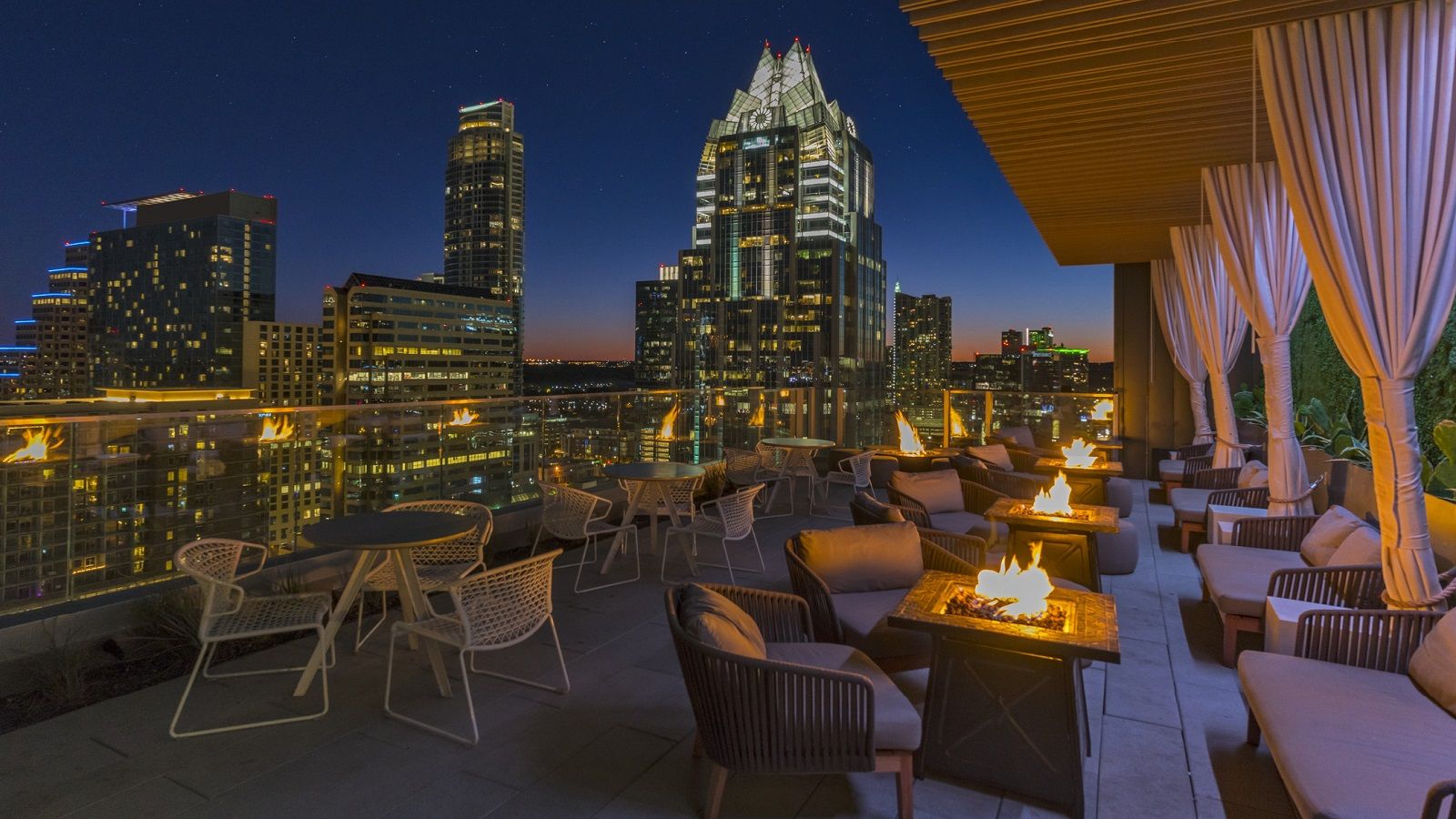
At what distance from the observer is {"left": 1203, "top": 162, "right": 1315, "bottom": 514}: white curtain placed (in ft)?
18.9

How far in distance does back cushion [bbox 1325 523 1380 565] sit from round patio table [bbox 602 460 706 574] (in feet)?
13.2

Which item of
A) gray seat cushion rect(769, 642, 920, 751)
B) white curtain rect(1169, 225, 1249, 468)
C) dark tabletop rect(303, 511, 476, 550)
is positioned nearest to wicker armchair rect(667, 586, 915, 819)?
gray seat cushion rect(769, 642, 920, 751)

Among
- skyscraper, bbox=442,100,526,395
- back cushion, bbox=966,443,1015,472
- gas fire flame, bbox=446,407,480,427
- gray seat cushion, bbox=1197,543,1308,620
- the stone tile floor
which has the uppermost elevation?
skyscraper, bbox=442,100,526,395

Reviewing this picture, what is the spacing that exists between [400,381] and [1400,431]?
141ft

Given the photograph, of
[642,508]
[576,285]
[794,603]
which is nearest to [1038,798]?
[794,603]

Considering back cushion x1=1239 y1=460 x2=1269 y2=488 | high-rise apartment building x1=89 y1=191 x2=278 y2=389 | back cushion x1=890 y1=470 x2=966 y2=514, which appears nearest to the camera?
back cushion x1=890 y1=470 x2=966 y2=514

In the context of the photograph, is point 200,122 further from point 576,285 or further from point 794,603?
point 794,603

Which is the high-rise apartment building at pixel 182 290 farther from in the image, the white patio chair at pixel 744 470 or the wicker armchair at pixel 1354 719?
the wicker armchair at pixel 1354 719

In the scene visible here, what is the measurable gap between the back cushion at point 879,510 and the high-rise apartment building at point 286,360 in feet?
199

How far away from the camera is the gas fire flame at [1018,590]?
282 centimetres

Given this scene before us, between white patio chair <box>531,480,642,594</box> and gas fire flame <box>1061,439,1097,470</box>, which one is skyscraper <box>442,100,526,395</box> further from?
white patio chair <box>531,480,642,594</box>

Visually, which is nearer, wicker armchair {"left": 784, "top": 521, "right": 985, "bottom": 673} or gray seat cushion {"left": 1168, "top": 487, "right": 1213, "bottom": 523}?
wicker armchair {"left": 784, "top": 521, "right": 985, "bottom": 673}

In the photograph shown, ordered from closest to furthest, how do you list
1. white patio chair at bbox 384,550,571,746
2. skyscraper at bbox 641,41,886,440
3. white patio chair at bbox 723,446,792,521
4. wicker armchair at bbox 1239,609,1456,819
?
wicker armchair at bbox 1239,609,1456,819
white patio chair at bbox 384,550,571,746
white patio chair at bbox 723,446,792,521
skyscraper at bbox 641,41,886,440

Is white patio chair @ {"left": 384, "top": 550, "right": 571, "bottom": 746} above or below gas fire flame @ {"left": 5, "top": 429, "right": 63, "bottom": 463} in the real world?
below
